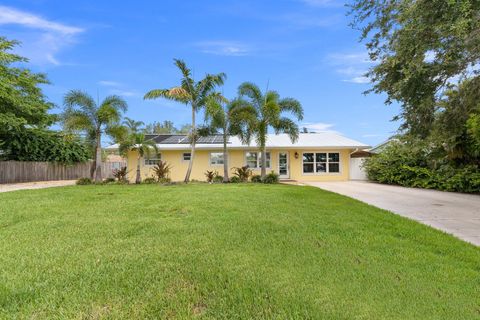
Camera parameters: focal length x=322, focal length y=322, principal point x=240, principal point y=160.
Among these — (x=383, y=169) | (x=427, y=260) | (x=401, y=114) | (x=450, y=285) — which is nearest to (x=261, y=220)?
(x=427, y=260)

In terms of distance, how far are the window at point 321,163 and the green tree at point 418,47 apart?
12.6 metres

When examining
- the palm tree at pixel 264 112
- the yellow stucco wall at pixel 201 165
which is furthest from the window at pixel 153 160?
the palm tree at pixel 264 112

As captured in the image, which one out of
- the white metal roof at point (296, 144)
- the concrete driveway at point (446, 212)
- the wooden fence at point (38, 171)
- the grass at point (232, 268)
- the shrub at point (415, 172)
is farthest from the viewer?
the wooden fence at point (38, 171)

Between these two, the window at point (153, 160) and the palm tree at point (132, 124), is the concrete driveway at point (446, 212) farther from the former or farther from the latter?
the window at point (153, 160)

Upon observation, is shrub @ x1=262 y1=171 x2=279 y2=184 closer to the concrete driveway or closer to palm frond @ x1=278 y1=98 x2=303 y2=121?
palm frond @ x1=278 y1=98 x2=303 y2=121

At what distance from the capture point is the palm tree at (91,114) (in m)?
16.6

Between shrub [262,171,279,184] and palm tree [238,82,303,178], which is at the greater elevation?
palm tree [238,82,303,178]

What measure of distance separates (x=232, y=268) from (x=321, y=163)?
19.3 metres

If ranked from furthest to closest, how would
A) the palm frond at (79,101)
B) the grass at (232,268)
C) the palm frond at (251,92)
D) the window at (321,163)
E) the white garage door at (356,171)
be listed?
the white garage door at (356,171) → the window at (321,163) → the palm frond at (251,92) → the palm frond at (79,101) → the grass at (232,268)

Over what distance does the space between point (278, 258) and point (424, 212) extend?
21.4 ft

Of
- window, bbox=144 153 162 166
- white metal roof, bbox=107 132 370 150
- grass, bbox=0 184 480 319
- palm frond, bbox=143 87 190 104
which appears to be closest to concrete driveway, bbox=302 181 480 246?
grass, bbox=0 184 480 319

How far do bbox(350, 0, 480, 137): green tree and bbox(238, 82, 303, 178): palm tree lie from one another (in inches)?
301

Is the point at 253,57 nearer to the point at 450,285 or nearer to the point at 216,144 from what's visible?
the point at 216,144

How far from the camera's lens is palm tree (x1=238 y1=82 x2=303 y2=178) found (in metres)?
16.4
